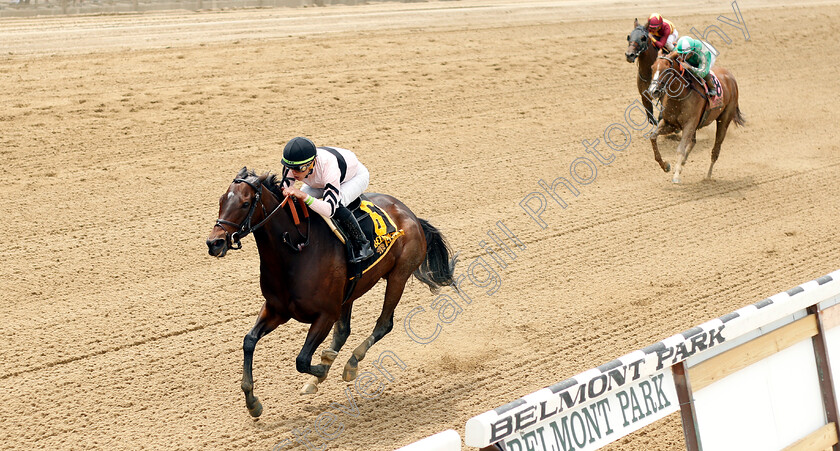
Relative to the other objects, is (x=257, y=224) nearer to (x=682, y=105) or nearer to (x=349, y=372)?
(x=349, y=372)

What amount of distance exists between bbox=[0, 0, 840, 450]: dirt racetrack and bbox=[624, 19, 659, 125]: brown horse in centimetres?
110

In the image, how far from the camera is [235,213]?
17.2 feet

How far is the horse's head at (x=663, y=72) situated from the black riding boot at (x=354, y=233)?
6741 mm

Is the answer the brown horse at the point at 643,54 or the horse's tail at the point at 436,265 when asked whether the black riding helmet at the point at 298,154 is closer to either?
the horse's tail at the point at 436,265

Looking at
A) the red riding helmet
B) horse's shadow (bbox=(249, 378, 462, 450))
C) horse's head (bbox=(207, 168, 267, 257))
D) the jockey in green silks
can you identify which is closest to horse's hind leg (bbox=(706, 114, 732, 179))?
the jockey in green silks

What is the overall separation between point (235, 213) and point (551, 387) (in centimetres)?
254

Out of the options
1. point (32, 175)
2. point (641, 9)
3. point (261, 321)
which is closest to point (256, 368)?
point (261, 321)

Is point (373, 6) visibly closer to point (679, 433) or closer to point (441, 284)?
point (441, 284)

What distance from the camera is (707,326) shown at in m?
4.30

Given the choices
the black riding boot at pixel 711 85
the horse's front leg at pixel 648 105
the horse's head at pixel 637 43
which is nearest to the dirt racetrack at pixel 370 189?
the horse's front leg at pixel 648 105

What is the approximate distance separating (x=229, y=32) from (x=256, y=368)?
1236 centimetres

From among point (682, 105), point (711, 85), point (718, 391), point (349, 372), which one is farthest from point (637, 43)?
point (718, 391)

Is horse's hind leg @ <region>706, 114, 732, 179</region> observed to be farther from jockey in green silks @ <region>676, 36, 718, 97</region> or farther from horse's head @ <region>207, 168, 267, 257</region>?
horse's head @ <region>207, 168, 267, 257</region>

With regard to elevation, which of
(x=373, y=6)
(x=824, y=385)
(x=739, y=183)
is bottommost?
(x=739, y=183)
